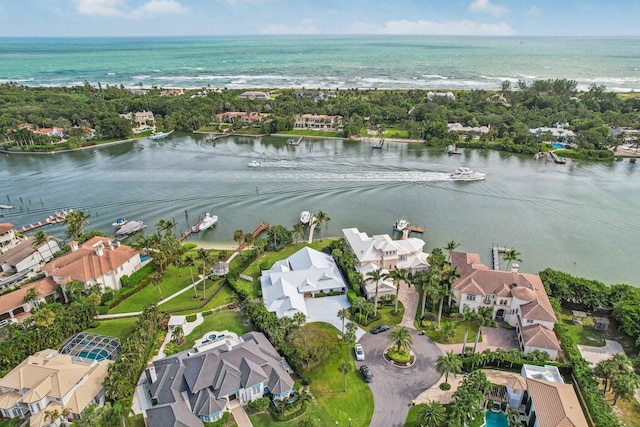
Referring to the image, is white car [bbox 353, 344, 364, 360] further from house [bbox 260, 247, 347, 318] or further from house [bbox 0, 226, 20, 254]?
house [bbox 0, 226, 20, 254]

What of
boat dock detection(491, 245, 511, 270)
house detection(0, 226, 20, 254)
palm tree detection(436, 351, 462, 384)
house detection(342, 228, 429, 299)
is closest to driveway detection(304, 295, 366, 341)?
house detection(342, 228, 429, 299)

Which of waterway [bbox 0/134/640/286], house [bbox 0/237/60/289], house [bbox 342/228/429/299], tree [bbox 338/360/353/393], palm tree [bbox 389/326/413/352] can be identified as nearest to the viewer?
tree [bbox 338/360/353/393]

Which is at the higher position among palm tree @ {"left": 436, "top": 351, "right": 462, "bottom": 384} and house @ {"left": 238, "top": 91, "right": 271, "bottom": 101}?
house @ {"left": 238, "top": 91, "right": 271, "bottom": 101}

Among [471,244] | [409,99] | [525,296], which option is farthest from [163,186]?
[409,99]

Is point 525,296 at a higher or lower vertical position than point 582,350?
higher

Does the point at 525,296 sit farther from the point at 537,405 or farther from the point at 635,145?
the point at 635,145

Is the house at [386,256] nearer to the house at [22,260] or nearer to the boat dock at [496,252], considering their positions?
the boat dock at [496,252]
